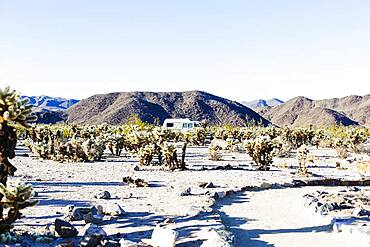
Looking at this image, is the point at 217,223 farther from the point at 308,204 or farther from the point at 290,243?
the point at 308,204

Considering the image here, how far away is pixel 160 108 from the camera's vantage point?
97750mm

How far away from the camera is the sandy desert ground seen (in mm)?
8914

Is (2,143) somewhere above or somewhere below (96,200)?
above

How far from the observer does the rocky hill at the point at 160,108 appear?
92250 millimetres

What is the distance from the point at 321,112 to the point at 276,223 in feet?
337

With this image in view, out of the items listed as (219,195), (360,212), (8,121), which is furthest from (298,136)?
(8,121)

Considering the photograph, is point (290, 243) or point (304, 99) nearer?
point (290, 243)

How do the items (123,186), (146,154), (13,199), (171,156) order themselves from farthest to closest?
1. (146,154)
2. (171,156)
3. (123,186)
4. (13,199)

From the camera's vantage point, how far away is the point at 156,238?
7.92 metres

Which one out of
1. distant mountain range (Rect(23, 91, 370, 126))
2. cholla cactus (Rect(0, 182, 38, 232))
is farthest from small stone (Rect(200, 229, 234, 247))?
distant mountain range (Rect(23, 91, 370, 126))

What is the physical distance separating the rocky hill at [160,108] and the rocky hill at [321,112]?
12294mm

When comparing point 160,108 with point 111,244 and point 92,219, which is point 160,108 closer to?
point 92,219

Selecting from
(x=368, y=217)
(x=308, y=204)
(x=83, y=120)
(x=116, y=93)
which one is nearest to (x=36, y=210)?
(x=308, y=204)

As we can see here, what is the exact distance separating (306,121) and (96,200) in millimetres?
99813
